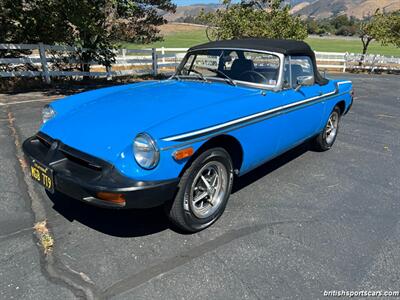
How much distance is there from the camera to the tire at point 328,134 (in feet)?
17.0

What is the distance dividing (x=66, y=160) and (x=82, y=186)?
409 mm

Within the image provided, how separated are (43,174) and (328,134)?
4.36m

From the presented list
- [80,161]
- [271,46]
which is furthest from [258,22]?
[80,161]

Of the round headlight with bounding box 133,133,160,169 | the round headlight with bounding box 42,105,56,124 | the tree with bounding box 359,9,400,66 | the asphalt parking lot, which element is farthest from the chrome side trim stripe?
the tree with bounding box 359,9,400,66

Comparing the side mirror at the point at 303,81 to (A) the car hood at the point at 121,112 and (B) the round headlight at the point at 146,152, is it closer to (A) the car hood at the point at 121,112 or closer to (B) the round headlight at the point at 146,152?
(A) the car hood at the point at 121,112

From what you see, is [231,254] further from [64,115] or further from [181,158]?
[64,115]

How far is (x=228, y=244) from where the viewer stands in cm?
290

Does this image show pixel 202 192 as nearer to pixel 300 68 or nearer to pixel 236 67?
pixel 236 67

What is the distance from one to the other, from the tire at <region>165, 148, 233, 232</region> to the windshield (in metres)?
1.22

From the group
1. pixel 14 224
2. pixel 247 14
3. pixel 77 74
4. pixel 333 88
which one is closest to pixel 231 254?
pixel 14 224

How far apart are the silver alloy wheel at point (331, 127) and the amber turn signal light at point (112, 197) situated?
12.8 feet

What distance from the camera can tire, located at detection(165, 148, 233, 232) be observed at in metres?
2.79

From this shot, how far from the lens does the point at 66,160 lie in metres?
2.76

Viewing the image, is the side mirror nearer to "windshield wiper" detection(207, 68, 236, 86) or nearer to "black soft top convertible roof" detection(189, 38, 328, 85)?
"black soft top convertible roof" detection(189, 38, 328, 85)
